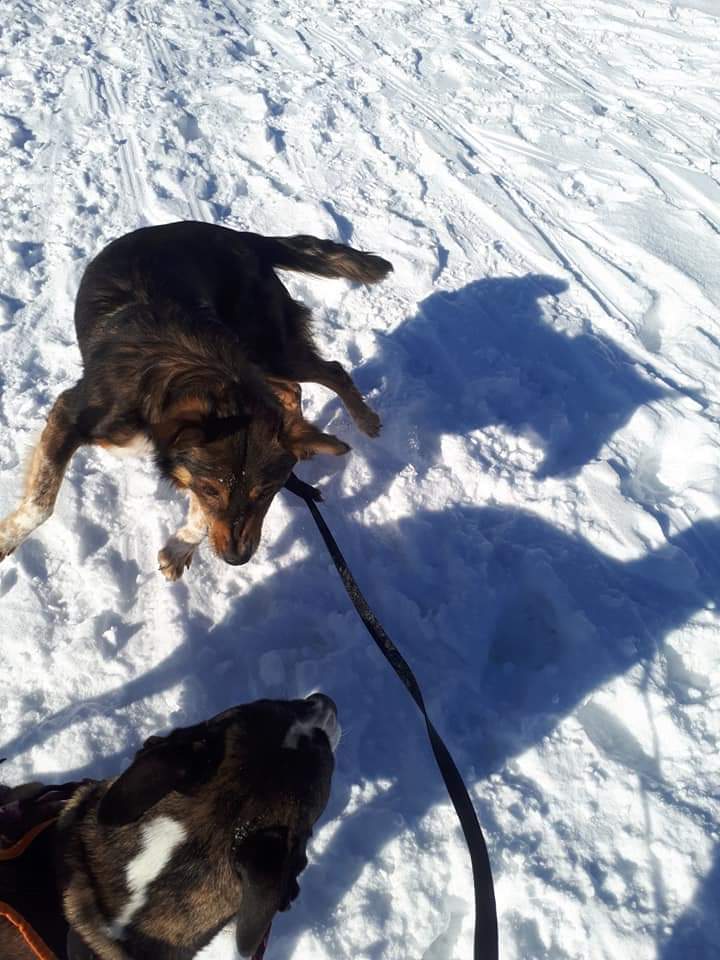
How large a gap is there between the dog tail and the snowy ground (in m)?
0.43

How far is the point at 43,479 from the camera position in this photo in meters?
3.33

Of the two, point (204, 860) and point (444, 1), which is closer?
point (204, 860)

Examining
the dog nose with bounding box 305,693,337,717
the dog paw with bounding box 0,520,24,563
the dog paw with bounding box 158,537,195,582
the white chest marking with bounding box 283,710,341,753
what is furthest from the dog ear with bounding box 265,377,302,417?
the white chest marking with bounding box 283,710,341,753

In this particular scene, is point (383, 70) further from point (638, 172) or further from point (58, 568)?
point (58, 568)

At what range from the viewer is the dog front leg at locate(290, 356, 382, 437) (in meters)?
4.18

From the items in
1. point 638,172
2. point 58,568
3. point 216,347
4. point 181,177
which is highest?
point 638,172

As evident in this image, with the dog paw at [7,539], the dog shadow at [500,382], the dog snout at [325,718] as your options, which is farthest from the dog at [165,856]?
the dog shadow at [500,382]

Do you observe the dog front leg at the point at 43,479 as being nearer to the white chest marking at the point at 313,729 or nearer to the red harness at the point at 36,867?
the red harness at the point at 36,867

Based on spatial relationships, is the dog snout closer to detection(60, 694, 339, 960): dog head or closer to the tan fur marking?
detection(60, 694, 339, 960): dog head

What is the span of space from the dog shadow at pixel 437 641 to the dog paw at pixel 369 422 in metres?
0.09

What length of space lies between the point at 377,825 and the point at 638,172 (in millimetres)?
6353

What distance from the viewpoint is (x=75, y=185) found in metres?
5.61

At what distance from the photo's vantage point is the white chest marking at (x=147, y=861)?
2.06 meters

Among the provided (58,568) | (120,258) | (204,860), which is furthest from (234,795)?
(120,258)
